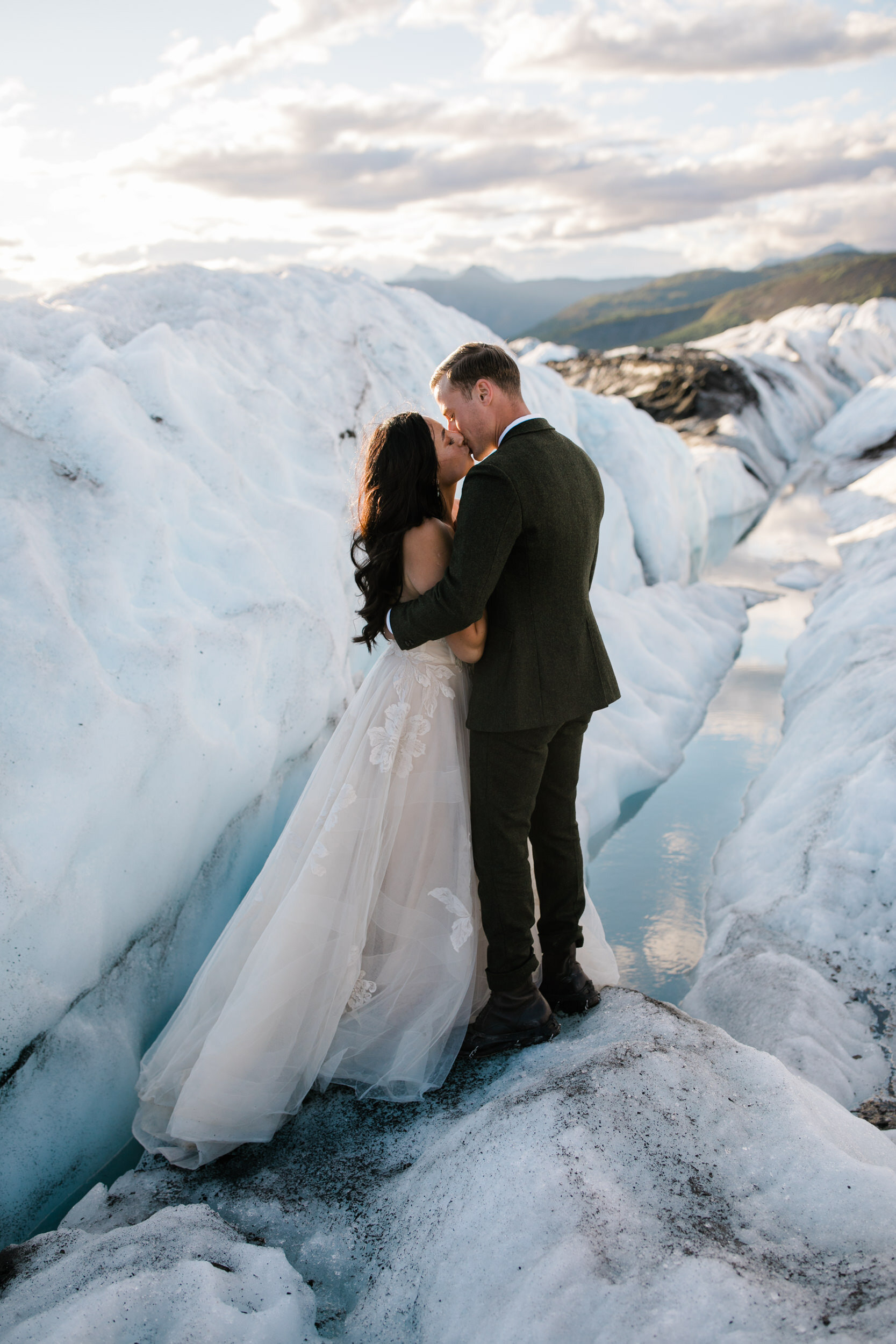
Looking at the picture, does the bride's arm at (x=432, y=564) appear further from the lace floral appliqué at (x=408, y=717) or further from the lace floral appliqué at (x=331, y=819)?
the lace floral appliqué at (x=331, y=819)

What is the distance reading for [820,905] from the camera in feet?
11.9

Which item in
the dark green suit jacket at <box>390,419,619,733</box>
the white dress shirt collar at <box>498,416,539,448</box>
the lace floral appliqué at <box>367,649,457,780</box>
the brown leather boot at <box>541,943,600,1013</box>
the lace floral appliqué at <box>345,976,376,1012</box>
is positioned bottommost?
the brown leather boot at <box>541,943,600,1013</box>

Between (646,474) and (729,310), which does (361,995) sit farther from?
(729,310)

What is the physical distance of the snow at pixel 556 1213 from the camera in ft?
5.03

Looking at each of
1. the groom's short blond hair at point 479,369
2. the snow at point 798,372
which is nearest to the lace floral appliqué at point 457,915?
the groom's short blond hair at point 479,369

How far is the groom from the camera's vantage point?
2170 millimetres

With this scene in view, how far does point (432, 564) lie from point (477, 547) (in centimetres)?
26

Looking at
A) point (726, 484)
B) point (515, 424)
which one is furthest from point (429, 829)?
point (726, 484)

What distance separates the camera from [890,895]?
350 cm

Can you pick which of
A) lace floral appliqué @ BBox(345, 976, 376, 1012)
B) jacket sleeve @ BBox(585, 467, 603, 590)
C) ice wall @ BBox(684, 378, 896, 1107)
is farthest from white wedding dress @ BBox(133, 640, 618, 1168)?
ice wall @ BBox(684, 378, 896, 1107)

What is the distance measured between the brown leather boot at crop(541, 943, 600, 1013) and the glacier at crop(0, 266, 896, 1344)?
7 centimetres

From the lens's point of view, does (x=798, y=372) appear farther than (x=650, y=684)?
Yes

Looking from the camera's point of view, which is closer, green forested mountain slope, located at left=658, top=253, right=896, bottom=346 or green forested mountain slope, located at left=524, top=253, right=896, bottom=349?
green forested mountain slope, located at left=658, top=253, right=896, bottom=346

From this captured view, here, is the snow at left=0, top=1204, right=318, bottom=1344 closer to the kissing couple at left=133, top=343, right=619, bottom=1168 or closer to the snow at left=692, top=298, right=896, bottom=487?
the kissing couple at left=133, top=343, right=619, bottom=1168
